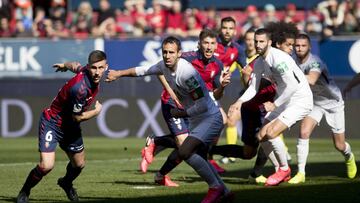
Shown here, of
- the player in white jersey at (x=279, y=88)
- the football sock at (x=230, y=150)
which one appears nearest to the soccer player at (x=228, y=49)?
the football sock at (x=230, y=150)

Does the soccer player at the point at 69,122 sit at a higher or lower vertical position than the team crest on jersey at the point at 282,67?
lower

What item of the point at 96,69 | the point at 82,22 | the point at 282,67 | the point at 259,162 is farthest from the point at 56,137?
the point at 82,22

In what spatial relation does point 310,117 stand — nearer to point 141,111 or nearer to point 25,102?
point 141,111

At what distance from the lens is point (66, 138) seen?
41.3ft

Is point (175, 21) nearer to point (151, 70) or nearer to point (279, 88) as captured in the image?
point (279, 88)

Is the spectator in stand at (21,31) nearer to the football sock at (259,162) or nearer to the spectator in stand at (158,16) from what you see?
the spectator in stand at (158,16)

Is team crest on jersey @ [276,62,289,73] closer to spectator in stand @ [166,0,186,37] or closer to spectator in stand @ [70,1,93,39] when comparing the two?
spectator in stand @ [166,0,186,37]

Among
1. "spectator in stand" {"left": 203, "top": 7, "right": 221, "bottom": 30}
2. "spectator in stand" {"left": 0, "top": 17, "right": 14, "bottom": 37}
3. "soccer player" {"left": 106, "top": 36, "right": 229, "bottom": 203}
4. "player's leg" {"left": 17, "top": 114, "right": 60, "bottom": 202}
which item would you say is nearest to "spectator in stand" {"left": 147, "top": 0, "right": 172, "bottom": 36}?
"spectator in stand" {"left": 203, "top": 7, "right": 221, "bottom": 30}

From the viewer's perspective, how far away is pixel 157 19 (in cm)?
2702

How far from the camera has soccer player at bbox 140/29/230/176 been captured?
49.3 ft

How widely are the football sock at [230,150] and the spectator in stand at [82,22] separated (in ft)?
41.8

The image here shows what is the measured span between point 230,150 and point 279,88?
4.51 feet

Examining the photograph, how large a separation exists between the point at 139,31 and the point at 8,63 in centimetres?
337

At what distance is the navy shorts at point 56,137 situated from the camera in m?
12.5
